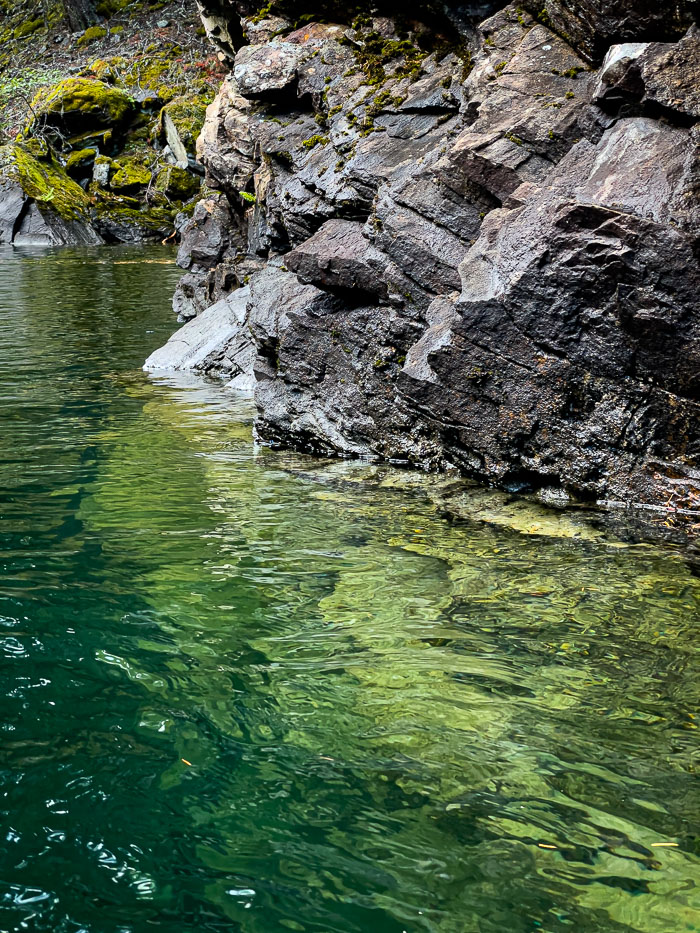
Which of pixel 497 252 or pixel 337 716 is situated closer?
pixel 337 716

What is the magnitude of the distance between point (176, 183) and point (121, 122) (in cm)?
682

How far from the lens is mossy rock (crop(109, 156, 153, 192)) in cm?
4416

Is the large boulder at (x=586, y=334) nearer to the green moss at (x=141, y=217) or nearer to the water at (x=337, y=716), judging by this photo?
the water at (x=337, y=716)

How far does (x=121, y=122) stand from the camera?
46562mm

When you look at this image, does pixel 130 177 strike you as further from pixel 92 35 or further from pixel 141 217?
pixel 92 35

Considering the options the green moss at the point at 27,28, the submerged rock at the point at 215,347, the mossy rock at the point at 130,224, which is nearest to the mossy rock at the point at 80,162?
the mossy rock at the point at 130,224

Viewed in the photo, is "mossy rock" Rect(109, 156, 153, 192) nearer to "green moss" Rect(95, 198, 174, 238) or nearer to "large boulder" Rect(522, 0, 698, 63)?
"green moss" Rect(95, 198, 174, 238)

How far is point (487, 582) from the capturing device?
7.30 metres

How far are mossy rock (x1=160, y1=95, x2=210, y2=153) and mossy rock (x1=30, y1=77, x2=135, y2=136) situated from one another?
3590 mm

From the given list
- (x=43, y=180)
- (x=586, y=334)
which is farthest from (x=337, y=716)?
(x=43, y=180)

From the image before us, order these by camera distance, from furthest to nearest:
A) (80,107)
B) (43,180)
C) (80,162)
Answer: (80,107) < (80,162) < (43,180)

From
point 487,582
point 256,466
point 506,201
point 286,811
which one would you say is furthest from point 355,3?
point 286,811

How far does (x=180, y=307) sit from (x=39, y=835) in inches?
789

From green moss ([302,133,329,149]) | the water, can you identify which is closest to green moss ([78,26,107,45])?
green moss ([302,133,329,149])
